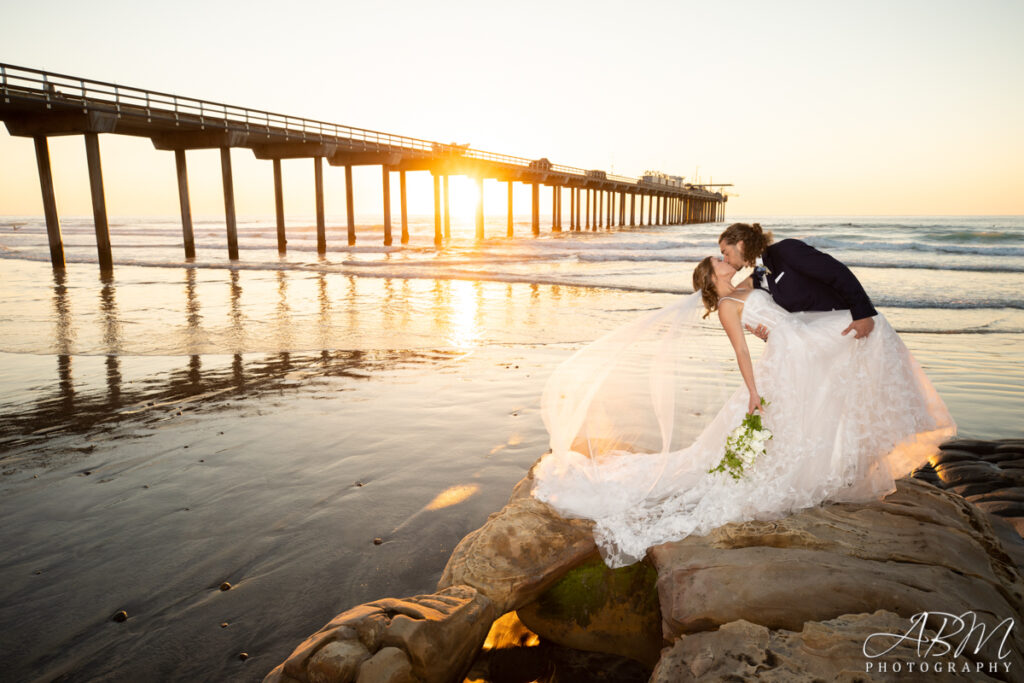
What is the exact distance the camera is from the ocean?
2.93m

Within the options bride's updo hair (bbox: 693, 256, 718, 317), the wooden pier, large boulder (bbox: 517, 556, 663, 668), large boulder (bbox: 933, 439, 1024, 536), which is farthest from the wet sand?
the wooden pier

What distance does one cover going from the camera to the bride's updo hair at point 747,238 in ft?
10.8

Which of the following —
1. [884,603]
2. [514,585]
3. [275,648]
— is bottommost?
[275,648]

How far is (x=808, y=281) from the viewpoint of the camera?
3402 millimetres

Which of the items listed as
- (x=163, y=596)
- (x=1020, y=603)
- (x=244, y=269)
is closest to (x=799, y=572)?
(x=1020, y=603)

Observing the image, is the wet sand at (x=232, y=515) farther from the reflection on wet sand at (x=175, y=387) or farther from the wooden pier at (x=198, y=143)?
the wooden pier at (x=198, y=143)

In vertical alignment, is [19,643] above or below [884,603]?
below

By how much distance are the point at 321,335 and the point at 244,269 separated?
559 inches

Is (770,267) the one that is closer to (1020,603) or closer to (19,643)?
(1020,603)

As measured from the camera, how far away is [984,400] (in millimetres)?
6359

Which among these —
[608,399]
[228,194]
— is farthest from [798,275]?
[228,194]

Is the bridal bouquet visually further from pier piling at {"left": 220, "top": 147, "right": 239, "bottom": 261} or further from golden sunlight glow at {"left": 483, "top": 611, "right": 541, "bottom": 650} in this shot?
pier piling at {"left": 220, "top": 147, "right": 239, "bottom": 261}

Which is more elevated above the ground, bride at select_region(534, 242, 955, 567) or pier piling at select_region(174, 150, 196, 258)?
pier piling at select_region(174, 150, 196, 258)

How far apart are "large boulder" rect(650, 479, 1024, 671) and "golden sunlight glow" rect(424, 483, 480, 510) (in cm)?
166
